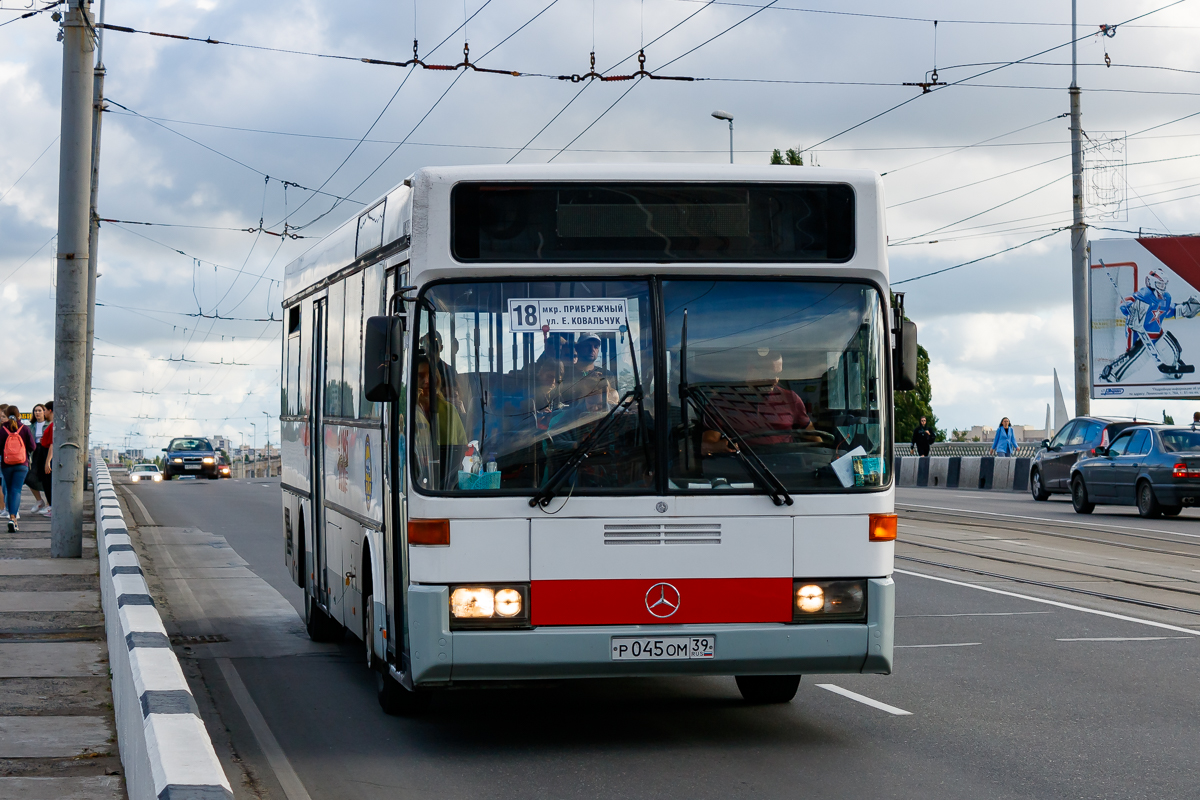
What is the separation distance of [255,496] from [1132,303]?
2626 centimetres

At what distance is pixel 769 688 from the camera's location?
27.7ft

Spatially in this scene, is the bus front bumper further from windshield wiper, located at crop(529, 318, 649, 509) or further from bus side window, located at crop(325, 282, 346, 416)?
bus side window, located at crop(325, 282, 346, 416)

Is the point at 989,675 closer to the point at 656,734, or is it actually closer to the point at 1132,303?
the point at 656,734

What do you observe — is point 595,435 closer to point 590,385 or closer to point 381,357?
point 590,385

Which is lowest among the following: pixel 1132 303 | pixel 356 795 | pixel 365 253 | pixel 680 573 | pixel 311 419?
pixel 356 795

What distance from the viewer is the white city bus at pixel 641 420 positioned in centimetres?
703

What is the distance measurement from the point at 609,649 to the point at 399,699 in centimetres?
172

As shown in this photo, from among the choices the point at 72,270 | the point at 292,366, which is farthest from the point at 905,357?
the point at 72,270

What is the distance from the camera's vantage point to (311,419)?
11141 millimetres

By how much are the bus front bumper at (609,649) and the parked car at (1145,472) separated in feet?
58.9

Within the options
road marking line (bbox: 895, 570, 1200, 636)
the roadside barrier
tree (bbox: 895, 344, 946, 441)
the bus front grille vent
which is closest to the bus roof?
the bus front grille vent

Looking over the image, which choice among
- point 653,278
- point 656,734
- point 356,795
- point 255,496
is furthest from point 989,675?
point 255,496

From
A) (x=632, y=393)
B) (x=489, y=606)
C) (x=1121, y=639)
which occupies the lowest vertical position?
(x=1121, y=639)

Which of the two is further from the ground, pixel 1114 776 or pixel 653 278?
pixel 653 278
